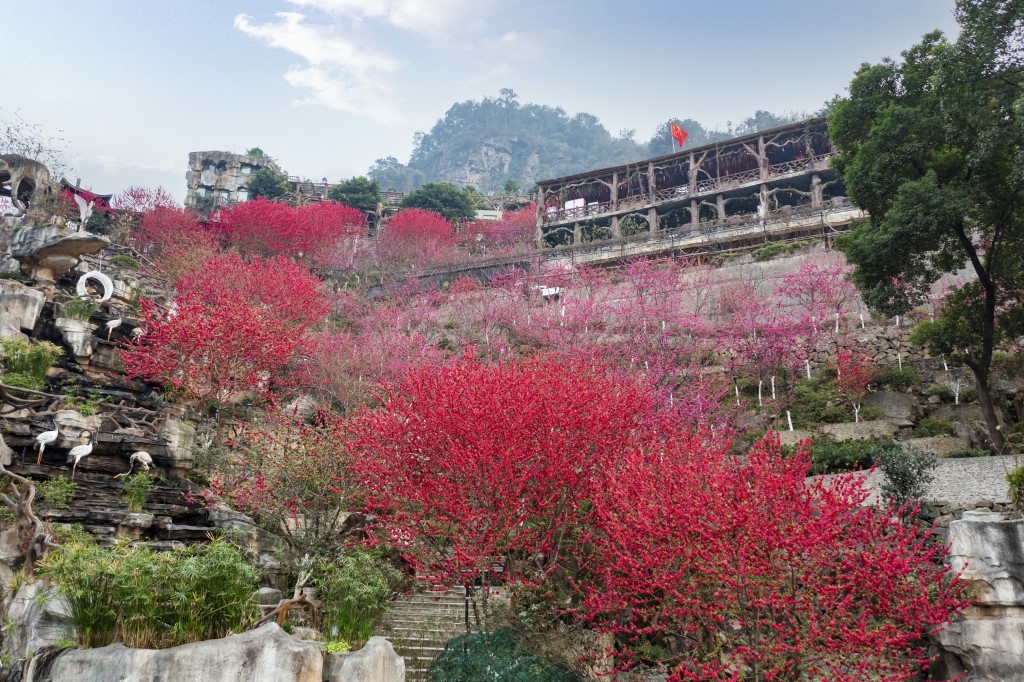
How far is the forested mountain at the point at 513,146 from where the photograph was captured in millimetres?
102688

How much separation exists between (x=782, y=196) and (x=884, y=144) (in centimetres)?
2585

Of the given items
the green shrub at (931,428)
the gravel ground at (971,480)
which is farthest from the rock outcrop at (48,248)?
the green shrub at (931,428)

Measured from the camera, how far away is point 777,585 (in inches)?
304

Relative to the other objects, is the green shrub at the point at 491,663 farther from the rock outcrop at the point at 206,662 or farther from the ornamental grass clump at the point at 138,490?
the ornamental grass clump at the point at 138,490

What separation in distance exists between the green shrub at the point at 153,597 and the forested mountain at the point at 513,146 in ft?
307

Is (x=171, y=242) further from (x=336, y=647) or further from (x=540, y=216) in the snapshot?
(x=336, y=647)

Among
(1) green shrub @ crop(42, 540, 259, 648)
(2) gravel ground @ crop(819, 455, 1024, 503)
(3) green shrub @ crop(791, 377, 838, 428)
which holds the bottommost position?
(1) green shrub @ crop(42, 540, 259, 648)

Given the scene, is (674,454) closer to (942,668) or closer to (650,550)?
(650,550)

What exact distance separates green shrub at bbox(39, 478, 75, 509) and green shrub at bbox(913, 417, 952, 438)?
20.4 metres

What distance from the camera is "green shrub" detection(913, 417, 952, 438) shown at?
714 inches

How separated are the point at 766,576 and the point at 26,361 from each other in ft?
56.0

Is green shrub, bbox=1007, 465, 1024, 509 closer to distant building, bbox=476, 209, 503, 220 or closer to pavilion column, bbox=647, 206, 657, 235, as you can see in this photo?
pavilion column, bbox=647, 206, 657, 235

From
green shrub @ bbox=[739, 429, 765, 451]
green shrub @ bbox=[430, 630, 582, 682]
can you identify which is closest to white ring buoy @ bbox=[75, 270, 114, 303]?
green shrub @ bbox=[430, 630, 582, 682]

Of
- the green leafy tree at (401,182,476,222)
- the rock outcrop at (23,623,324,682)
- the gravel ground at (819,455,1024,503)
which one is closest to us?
the rock outcrop at (23,623,324,682)
